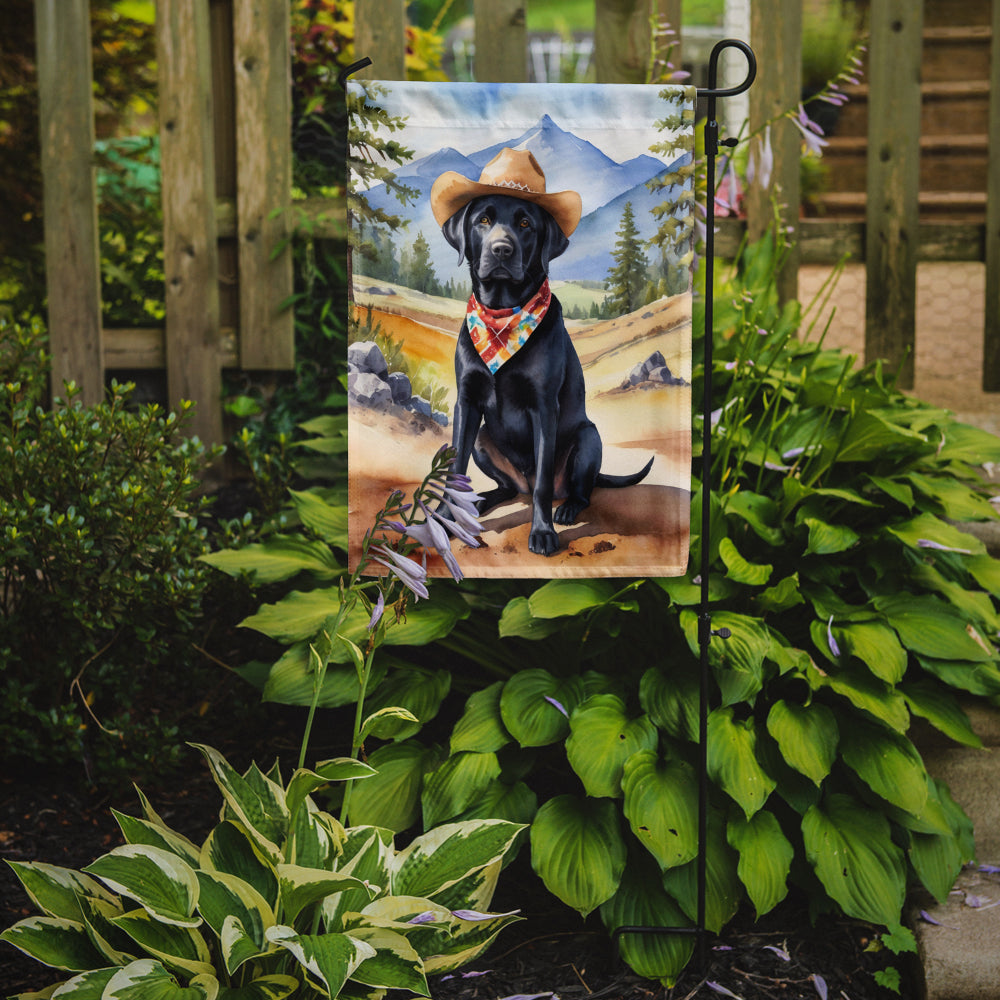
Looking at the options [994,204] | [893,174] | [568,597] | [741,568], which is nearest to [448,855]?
[568,597]

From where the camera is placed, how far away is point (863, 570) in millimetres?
2312

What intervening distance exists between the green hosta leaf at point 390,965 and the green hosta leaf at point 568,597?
0.66 meters

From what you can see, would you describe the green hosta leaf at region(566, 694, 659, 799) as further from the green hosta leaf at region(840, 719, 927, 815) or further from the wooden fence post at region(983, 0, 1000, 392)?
the wooden fence post at region(983, 0, 1000, 392)

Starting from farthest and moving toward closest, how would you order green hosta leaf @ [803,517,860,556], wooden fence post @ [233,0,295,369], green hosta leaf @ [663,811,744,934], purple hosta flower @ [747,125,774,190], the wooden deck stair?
1. the wooden deck stair
2. wooden fence post @ [233,0,295,369]
3. purple hosta flower @ [747,125,774,190]
4. green hosta leaf @ [803,517,860,556]
5. green hosta leaf @ [663,811,744,934]

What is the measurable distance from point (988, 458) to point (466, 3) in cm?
967

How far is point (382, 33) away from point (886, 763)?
8.33 feet

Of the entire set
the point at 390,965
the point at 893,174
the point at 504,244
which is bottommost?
the point at 390,965

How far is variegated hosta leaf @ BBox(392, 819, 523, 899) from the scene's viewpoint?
1692mm

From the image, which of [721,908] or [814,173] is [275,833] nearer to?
[721,908]

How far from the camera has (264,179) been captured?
10.8 ft

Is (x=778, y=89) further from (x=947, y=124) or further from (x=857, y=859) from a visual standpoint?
(x=947, y=124)

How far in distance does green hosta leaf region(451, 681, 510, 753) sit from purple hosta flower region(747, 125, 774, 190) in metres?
1.42

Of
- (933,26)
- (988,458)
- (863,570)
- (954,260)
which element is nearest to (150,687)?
(863,570)

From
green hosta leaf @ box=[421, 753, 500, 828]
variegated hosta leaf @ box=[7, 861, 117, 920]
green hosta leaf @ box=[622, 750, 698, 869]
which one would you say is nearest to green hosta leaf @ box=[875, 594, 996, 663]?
green hosta leaf @ box=[622, 750, 698, 869]
